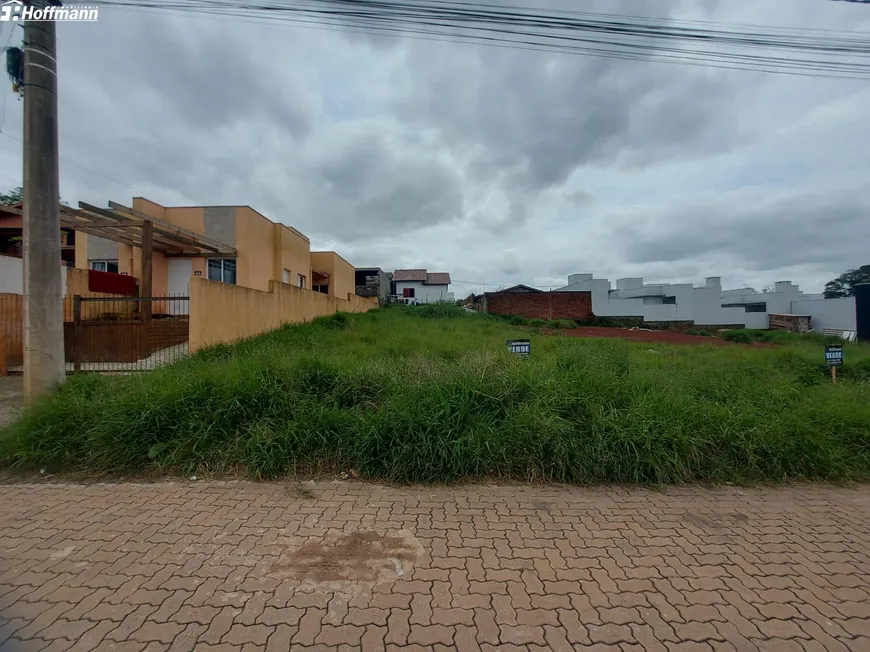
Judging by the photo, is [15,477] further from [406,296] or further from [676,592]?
[406,296]

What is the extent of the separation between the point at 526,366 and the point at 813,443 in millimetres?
2802

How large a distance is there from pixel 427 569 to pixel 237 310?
302 inches

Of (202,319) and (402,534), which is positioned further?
(202,319)

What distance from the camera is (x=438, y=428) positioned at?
3625 millimetres

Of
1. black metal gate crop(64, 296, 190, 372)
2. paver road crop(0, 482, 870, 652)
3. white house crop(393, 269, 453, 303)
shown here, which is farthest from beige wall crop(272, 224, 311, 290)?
white house crop(393, 269, 453, 303)

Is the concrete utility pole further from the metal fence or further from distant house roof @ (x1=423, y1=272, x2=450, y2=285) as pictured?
distant house roof @ (x1=423, y1=272, x2=450, y2=285)

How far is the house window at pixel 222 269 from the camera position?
42.2ft

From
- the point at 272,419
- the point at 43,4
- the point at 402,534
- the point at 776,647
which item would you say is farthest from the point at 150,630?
the point at 43,4

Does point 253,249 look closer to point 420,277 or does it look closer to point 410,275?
point 420,277

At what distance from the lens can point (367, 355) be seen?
6.74 m

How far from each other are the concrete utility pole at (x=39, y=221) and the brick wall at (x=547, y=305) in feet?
92.0

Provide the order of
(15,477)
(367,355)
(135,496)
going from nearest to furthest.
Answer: (135,496)
(15,477)
(367,355)

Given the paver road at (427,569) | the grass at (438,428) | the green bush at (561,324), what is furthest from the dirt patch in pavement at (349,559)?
the green bush at (561,324)

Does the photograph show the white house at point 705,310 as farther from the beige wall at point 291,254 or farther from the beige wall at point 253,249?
the beige wall at point 253,249
